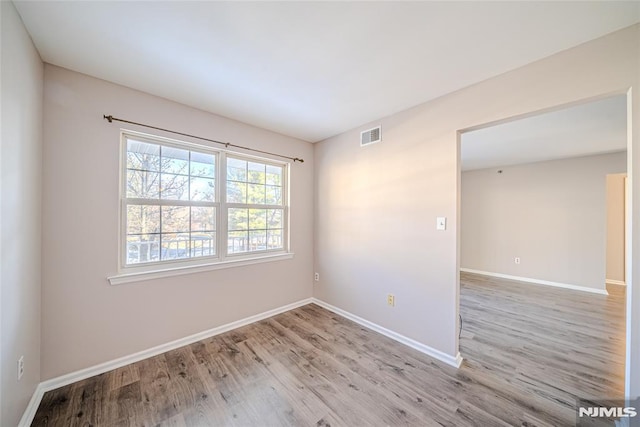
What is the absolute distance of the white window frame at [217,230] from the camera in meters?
2.04

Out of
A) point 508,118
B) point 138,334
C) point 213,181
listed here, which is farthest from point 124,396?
point 508,118

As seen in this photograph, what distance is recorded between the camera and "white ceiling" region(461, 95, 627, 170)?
2390mm

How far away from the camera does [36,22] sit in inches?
53.3

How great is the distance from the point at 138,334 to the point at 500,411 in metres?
2.98

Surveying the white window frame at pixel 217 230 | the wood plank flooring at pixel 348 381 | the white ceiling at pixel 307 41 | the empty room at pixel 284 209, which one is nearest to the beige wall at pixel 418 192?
the empty room at pixel 284 209

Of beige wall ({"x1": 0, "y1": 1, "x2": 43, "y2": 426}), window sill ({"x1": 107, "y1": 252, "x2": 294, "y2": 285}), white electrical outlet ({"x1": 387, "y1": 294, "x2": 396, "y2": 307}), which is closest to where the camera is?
beige wall ({"x1": 0, "y1": 1, "x2": 43, "y2": 426})

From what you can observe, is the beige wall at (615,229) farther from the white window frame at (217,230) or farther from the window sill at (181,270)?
the window sill at (181,270)

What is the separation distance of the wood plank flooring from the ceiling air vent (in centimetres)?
229

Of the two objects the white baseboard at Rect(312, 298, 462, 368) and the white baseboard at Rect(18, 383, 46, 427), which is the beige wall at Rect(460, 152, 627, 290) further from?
the white baseboard at Rect(18, 383, 46, 427)

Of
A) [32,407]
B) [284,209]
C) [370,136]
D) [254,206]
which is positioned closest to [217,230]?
[254,206]

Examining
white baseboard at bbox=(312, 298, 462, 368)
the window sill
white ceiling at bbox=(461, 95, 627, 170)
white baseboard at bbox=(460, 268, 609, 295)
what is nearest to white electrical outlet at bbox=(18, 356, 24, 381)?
the window sill

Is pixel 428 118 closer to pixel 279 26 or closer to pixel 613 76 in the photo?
pixel 613 76

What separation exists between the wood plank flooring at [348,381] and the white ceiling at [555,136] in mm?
2231

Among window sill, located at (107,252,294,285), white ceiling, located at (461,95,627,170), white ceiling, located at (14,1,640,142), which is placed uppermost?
white ceiling, located at (14,1,640,142)
